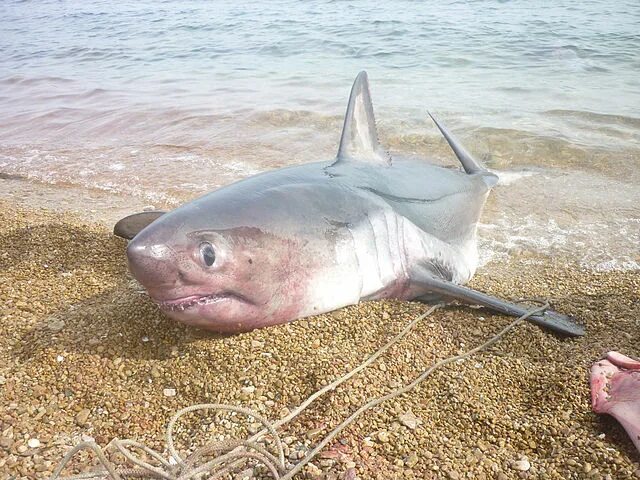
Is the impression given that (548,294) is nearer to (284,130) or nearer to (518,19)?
(284,130)

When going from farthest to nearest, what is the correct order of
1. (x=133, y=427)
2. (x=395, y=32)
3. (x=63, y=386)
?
(x=395, y=32)
(x=63, y=386)
(x=133, y=427)

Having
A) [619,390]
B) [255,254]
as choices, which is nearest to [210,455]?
[255,254]

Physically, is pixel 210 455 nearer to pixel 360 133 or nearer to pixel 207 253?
pixel 207 253

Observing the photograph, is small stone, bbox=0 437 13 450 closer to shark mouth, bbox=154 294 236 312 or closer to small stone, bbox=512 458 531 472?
shark mouth, bbox=154 294 236 312

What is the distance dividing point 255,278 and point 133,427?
67cm

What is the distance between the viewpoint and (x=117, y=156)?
21.8ft

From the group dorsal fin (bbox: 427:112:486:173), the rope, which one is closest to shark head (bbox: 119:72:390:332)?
the rope

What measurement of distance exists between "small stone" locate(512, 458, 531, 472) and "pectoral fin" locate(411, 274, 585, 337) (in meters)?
0.99

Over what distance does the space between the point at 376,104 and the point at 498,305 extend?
6.37 m

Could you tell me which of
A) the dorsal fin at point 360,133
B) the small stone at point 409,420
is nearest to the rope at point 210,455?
the small stone at point 409,420

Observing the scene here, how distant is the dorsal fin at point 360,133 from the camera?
3496 mm

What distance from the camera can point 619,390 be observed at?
6.88ft

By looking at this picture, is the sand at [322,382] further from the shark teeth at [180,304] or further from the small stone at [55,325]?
the shark teeth at [180,304]


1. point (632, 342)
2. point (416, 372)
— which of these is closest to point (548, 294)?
point (632, 342)
